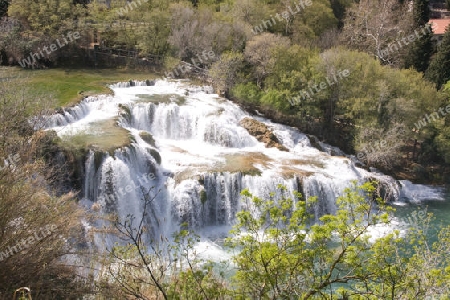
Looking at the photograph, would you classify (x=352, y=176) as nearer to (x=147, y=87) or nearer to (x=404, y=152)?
(x=404, y=152)

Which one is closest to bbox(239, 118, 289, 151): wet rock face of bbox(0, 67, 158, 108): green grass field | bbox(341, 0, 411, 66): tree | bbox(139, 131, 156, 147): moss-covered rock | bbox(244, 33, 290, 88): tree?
bbox(244, 33, 290, 88): tree

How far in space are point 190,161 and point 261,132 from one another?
5.59 m

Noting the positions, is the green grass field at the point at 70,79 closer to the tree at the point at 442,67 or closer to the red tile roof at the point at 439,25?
the tree at the point at 442,67

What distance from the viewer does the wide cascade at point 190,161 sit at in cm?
1730

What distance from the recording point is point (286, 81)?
25.5 m

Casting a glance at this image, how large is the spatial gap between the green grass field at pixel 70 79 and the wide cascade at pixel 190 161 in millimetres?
1237

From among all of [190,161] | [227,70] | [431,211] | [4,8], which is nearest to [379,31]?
[227,70]

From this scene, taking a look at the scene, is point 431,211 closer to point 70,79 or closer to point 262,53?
point 262,53

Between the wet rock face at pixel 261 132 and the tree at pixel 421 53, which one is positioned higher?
the tree at pixel 421 53

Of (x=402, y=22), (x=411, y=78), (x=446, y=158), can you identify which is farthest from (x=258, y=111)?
(x=402, y=22)

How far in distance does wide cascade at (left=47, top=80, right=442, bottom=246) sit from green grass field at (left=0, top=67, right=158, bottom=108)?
4.06ft

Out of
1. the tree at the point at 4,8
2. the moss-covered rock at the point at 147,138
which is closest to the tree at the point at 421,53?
the moss-covered rock at the point at 147,138

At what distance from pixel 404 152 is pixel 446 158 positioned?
8.92 feet

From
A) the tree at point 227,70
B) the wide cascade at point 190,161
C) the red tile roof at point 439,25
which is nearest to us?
the wide cascade at point 190,161
